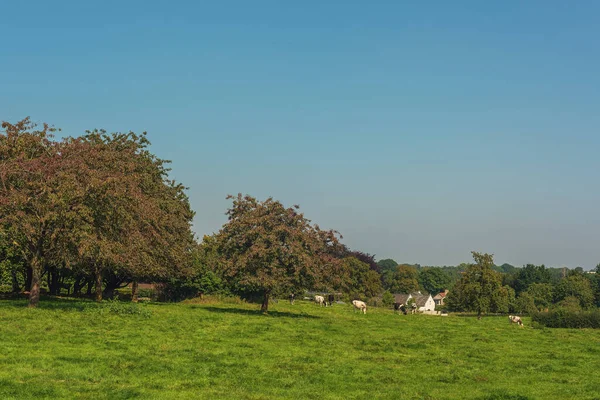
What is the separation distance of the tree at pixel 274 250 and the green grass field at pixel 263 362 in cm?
904

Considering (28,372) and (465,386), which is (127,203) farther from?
(465,386)

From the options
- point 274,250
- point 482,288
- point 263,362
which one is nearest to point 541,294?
point 482,288

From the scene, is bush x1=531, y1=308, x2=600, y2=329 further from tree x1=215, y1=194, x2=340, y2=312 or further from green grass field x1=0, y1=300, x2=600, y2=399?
Result: tree x1=215, y1=194, x2=340, y2=312

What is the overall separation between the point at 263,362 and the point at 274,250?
76.8ft

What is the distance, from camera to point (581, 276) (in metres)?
146

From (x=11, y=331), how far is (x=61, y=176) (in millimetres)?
13880

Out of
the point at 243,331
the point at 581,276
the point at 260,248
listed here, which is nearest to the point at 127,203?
the point at 260,248

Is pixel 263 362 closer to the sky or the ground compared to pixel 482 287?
closer to the ground

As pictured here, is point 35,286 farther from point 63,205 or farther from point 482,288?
point 482,288

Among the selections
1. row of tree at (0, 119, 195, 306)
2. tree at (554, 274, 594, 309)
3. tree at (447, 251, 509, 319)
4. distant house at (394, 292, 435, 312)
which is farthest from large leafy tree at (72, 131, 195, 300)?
distant house at (394, 292, 435, 312)

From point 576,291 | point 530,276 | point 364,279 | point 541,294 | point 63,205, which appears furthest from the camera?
point 530,276

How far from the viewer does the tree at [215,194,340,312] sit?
4653cm

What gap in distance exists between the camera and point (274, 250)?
4653 cm

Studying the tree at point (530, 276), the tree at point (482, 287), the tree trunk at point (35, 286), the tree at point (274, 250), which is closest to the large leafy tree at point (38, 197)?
the tree trunk at point (35, 286)
